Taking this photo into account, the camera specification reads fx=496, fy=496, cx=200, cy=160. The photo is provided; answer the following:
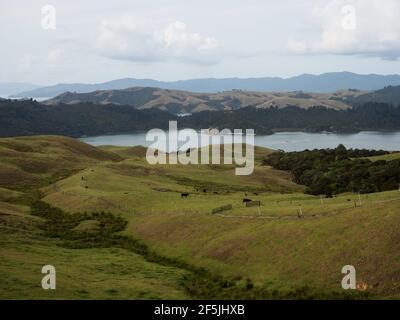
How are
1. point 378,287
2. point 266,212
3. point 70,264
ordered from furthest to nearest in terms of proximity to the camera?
point 266,212 → point 70,264 → point 378,287

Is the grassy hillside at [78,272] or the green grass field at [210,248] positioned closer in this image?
the grassy hillside at [78,272]

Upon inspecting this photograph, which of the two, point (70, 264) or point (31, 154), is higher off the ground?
point (31, 154)

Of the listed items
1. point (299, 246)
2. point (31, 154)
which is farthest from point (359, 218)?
point (31, 154)

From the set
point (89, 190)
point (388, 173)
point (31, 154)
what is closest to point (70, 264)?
point (89, 190)

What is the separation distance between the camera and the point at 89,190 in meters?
96.6

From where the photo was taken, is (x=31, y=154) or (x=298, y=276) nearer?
(x=298, y=276)

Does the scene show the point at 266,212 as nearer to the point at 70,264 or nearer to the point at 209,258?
the point at 209,258

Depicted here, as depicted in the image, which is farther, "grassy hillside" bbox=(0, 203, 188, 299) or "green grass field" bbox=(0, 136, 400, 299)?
"green grass field" bbox=(0, 136, 400, 299)

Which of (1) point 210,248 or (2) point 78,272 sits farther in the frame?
(1) point 210,248

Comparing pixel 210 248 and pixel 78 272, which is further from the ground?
pixel 210 248

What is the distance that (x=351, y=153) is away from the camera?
184375 millimetres

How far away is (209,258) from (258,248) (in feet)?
18.2

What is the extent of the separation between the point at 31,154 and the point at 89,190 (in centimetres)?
7159
